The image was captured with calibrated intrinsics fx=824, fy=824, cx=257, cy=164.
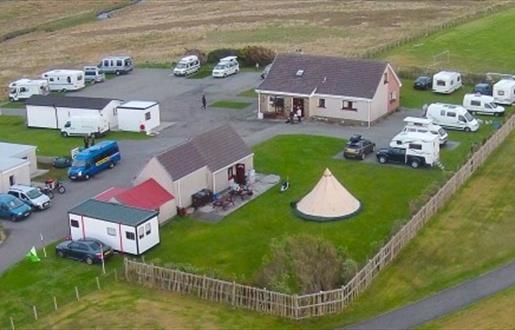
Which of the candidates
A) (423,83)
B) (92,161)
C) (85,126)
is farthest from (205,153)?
(423,83)

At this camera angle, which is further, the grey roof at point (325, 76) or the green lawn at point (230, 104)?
the green lawn at point (230, 104)

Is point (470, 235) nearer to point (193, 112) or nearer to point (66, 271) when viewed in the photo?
point (66, 271)

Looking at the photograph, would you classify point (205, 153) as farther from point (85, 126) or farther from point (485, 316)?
point (485, 316)

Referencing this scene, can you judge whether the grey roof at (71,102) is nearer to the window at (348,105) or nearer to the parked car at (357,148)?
the window at (348,105)

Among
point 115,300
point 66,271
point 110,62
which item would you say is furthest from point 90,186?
point 110,62

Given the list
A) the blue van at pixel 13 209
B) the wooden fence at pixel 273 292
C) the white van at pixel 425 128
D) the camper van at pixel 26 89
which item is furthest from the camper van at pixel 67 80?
the wooden fence at pixel 273 292

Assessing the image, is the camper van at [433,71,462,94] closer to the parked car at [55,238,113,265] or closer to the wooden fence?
the wooden fence
